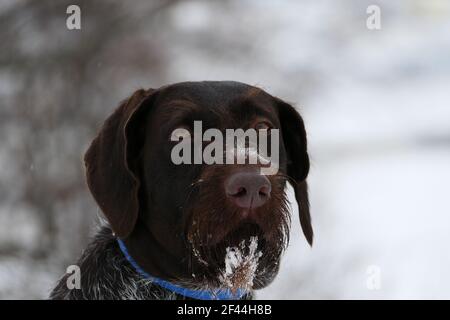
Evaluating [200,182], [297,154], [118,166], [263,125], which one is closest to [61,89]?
[297,154]

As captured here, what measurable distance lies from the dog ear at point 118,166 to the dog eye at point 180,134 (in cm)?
24

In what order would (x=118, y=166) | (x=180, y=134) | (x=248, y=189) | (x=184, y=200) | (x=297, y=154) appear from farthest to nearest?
1. (x=297, y=154)
2. (x=118, y=166)
3. (x=180, y=134)
4. (x=184, y=200)
5. (x=248, y=189)

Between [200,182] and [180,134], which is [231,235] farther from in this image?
[180,134]

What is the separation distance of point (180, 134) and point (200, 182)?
342 mm

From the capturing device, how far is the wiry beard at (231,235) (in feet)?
11.8

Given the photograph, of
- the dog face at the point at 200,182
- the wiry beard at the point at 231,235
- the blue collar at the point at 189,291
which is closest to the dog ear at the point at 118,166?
the dog face at the point at 200,182

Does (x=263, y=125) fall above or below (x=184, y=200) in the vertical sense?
above

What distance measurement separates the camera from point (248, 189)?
138 inches

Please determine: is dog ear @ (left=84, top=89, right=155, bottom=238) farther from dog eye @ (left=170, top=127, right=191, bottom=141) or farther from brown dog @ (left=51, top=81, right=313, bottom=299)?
dog eye @ (left=170, top=127, right=191, bottom=141)

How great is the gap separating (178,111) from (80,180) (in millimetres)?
6388

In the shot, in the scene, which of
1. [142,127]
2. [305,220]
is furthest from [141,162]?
[305,220]

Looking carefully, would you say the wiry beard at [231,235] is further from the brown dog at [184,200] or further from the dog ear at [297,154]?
the dog ear at [297,154]

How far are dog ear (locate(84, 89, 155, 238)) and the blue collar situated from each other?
0.20 metres
